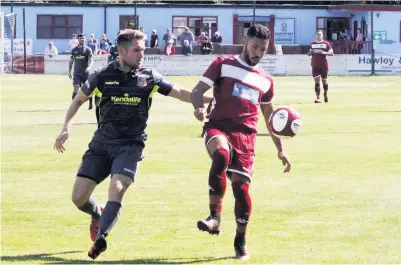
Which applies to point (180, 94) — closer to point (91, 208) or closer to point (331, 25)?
point (91, 208)

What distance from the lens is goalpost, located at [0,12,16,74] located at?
56.7m

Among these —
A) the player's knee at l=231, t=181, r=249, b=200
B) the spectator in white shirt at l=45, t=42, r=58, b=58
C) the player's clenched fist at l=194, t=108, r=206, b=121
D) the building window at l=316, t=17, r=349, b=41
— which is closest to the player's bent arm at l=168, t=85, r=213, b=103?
the player's clenched fist at l=194, t=108, r=206, b=121

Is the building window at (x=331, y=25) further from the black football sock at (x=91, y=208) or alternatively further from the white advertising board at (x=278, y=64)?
the black football sock at (x=91, y=208)

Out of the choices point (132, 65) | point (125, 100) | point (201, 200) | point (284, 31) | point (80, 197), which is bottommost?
point (201, 200)

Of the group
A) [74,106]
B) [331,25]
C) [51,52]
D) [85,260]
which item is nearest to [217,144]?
[74,106]

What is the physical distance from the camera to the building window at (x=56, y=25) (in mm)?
65688

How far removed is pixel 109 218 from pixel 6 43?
49760mm

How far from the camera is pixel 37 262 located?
9.56 metres

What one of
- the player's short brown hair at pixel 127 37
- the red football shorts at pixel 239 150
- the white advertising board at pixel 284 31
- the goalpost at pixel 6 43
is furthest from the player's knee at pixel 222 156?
the white advertising board at pixel 284 31

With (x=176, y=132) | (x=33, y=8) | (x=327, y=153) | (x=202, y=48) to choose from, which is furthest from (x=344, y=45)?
(x=327, y=153)

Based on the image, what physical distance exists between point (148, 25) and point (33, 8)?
6.89m

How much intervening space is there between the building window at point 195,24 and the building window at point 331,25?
6609mm

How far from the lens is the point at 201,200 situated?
→ 13.7 metres

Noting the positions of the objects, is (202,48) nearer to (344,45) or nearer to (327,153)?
(344,45)
